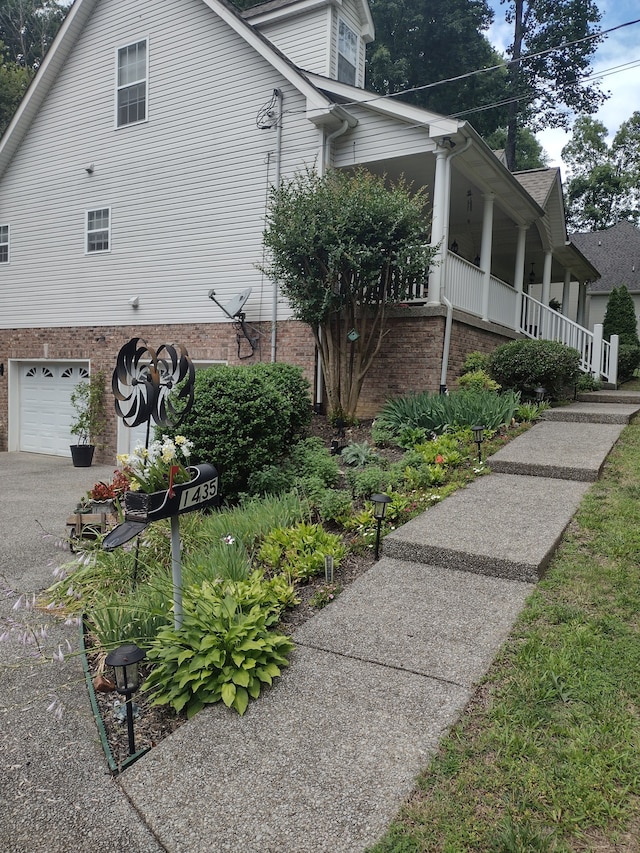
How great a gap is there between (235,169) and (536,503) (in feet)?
26.6

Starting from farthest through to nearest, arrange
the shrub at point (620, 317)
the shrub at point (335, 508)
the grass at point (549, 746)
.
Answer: the shrub at point (620, 317) < the shrub at point (335, 508) < the grass at point (549, 746)

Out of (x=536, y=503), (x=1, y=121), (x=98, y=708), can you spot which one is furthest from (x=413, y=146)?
(x=1, y=121)

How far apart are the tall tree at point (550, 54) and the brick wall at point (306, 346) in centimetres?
1834

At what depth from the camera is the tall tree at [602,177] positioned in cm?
3198

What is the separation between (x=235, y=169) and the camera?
34.2 ft

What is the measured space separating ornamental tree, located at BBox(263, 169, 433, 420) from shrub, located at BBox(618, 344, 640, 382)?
8443 millimetres

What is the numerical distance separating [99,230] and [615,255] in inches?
882

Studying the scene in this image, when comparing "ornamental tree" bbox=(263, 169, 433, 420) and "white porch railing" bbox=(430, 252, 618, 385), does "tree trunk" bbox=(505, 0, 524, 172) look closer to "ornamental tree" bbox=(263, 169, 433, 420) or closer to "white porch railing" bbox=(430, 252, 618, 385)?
"white porch railing" bbox=(430, 252, 618, 385)

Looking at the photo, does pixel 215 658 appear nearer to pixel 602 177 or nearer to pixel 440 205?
pixel 440 205

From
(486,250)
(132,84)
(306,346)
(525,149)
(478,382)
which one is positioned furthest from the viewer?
(525,149)

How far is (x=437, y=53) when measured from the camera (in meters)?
24.1

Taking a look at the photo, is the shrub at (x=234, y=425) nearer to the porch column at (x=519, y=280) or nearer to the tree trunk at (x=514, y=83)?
the porch column at (x=519, y=280)

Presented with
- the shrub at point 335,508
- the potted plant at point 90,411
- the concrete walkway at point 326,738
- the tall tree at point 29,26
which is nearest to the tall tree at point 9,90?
the tall tree at point 29,26

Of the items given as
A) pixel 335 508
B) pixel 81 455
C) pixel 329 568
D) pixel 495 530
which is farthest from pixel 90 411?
pixel 495 530
